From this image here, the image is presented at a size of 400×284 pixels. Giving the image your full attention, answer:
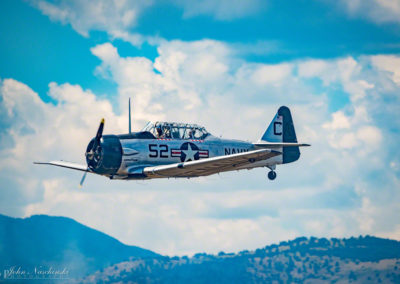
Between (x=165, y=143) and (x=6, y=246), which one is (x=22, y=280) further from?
(x=165, y=143)

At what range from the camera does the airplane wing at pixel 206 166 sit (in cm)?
3083

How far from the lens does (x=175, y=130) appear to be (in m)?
34.8

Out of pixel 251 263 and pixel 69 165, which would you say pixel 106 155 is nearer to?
pixel 69 165

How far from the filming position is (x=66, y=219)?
16338cm

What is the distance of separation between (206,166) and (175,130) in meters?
3.46

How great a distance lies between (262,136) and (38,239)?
78.3 meters

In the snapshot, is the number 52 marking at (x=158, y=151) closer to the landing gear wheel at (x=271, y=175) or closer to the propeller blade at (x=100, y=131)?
the propeller blade at (x=100, y=131)

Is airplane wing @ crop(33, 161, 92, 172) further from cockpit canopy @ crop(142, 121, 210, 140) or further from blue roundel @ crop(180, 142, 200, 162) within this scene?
blue roundel @ crop(180, 142, 200, 162)

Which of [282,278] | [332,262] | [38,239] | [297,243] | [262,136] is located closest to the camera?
[262,136]

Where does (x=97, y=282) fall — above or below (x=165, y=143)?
below

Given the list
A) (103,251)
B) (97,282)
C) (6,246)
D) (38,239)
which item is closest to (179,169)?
(97,282)

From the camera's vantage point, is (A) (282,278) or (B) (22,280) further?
(A) (282,278)

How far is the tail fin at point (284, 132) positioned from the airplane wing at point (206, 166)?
23.5 ft

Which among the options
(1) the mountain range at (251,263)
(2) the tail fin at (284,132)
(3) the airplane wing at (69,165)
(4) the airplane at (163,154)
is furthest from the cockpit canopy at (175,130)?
(1) the mountain range at (251,263)
